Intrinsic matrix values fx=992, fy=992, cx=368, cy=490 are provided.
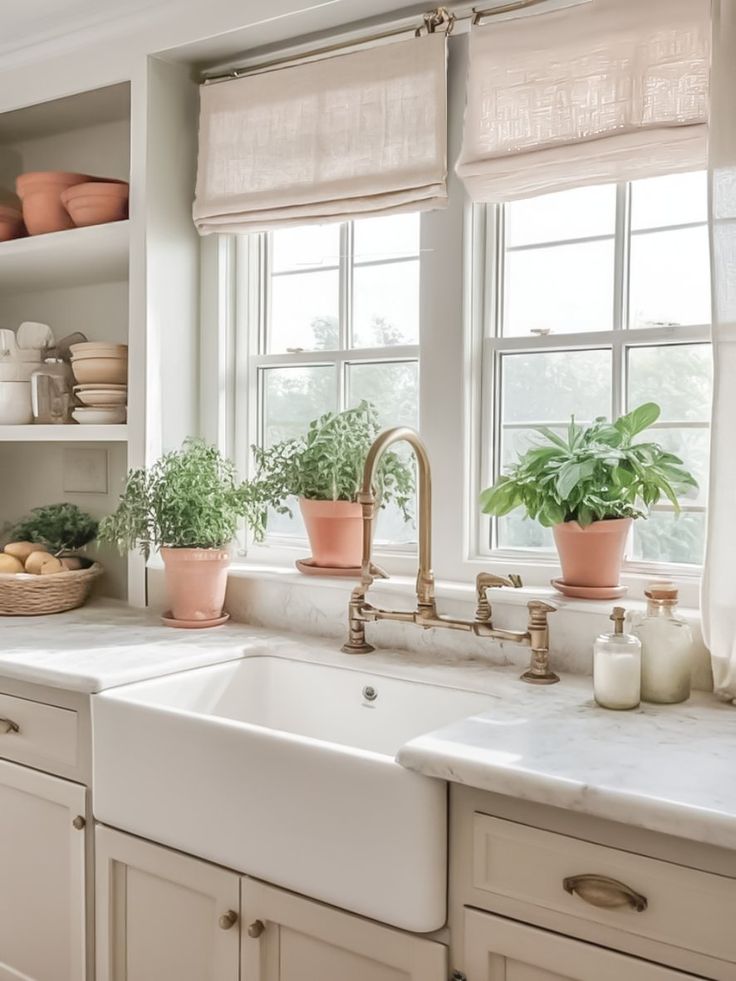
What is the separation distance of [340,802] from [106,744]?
56 cm

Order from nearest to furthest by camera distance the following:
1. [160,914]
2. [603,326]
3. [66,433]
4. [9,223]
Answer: [160,914] < [603,326] < [66,433] < [9,223]

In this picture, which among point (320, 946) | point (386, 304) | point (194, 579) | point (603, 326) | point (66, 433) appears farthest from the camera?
point (66, 433)

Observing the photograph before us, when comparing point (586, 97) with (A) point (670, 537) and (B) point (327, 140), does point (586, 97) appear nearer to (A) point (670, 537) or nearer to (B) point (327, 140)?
(B) point (327, 140)

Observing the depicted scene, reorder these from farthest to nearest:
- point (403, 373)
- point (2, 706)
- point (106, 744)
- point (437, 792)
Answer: point (403, 373)
point (2, 706)
point (106, 744)
point (437, 792)

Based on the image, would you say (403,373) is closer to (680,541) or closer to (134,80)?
(680,541)

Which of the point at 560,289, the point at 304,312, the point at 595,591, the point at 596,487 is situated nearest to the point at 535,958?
the point at 595,591

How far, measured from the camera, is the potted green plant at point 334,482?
7.86 feet

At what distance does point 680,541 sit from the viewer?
2082 millimetres

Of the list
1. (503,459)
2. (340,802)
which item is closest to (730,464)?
(503,459)

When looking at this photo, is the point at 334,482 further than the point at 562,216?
Yes

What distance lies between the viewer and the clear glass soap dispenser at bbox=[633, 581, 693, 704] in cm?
172

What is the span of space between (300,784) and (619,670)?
1.85 feet

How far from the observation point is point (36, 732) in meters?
1.99

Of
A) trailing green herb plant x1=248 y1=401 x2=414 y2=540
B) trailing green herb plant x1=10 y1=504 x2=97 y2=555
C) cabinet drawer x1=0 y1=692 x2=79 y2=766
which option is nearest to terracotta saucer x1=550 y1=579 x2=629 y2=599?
trailing green herb plant x1=248 y1=401 x2=414 y2=540
